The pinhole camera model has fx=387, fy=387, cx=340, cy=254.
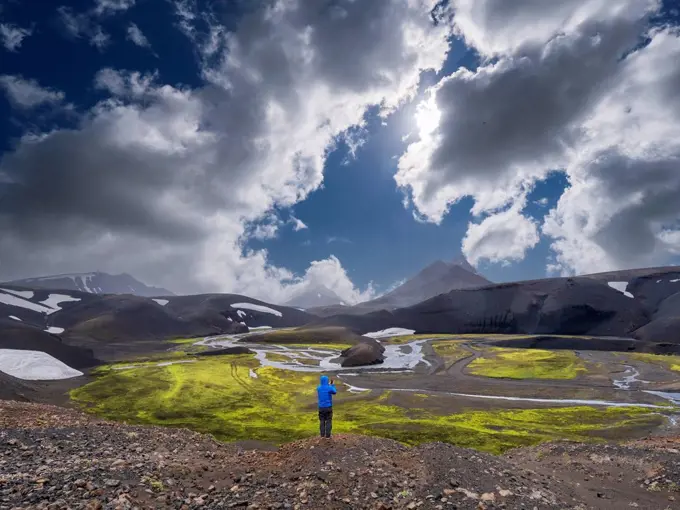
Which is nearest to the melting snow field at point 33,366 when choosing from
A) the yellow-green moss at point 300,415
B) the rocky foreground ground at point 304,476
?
the yellow-green moss at point 300,415

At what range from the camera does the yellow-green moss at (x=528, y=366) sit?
306 feet

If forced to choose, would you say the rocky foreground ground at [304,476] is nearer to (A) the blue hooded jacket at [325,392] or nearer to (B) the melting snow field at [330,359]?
(A) the blue hooded jacket at [325,392]

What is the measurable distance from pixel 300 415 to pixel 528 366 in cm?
7289

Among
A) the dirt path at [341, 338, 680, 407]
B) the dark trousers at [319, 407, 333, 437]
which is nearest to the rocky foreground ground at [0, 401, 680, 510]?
the dark trousers at [319, 407, 333, 437]

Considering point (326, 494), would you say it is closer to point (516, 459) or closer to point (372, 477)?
point (372, 477)

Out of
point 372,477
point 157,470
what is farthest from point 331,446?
point 157,470

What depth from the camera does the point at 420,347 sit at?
538 feet

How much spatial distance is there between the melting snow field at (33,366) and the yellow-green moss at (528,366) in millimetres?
96652

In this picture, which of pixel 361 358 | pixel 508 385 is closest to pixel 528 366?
pixel 508 385

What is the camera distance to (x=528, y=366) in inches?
4003

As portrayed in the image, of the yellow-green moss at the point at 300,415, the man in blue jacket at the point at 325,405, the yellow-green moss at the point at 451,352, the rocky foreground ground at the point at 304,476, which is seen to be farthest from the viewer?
the yellow-green moss at the point at 451,352

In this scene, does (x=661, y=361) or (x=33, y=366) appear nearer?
(x=33, y=366)

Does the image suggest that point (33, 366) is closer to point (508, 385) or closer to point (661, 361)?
point (508, 385)

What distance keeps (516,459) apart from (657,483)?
8.26 meters
